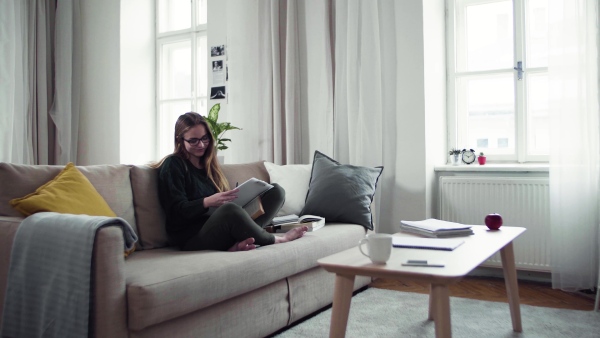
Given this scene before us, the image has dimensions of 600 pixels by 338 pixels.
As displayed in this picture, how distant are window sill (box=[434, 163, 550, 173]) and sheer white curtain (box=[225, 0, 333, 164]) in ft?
2.78

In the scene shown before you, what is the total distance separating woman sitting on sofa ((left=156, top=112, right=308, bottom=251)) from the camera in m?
2.31

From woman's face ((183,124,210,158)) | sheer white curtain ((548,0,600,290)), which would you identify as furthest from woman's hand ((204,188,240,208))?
sheer white curtain ((548,0,600,290))

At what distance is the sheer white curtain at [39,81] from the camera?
4492mm

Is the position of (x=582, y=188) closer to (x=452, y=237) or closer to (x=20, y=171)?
(x=452, y=237)

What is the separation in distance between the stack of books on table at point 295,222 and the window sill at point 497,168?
1.16m

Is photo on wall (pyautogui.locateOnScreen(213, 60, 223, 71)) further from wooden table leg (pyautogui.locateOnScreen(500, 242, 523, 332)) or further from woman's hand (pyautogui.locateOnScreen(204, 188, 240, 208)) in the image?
wooden table leg (pyautogui.locateOnScreen(500, 242, 523, 332))

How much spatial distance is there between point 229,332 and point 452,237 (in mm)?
968

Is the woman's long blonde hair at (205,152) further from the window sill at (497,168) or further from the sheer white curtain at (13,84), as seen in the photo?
the sheer white curtain at (13,84)

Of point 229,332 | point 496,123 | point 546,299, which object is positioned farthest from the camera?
point 496,123

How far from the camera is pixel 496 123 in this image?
151 inches

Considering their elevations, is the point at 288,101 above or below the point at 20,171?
above

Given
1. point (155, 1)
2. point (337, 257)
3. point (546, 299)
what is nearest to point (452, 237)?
point (337, 257)

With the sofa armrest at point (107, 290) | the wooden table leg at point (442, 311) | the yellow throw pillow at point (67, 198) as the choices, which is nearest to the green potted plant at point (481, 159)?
the wooden table leg at point (442, 311)

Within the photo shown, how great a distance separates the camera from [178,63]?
17.0 ft
